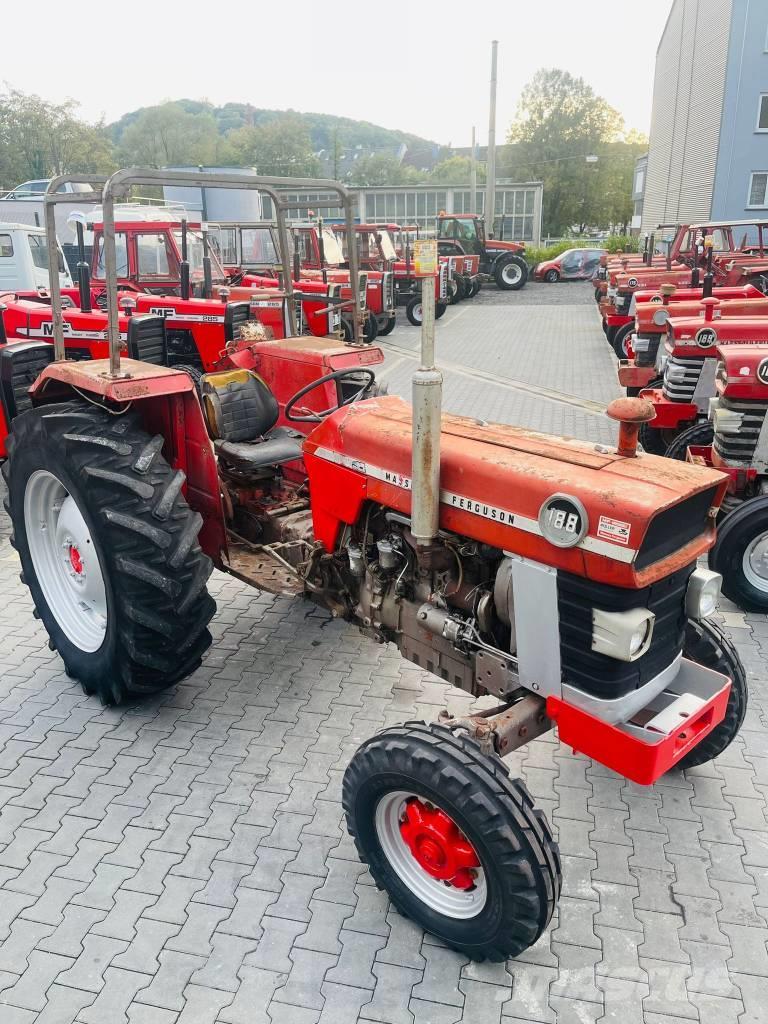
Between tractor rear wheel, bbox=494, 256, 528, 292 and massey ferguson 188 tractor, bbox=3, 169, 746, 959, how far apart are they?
61.3 feet

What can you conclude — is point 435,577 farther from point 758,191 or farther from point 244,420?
point 758,191

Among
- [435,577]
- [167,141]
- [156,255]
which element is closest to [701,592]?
[435,577]

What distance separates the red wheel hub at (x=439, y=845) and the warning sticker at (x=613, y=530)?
0.88 metres

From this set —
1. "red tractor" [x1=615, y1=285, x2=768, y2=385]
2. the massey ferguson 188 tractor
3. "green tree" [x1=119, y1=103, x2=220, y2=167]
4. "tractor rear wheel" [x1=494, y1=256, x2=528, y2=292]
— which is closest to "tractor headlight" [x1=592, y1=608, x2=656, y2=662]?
the massey ferguson 188 tractor

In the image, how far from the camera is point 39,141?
4009 cm

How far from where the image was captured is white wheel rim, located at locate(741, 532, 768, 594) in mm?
4148

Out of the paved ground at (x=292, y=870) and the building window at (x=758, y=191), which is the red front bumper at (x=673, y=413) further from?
the building window at (x=758, y=191)

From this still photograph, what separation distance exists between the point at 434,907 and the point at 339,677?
1445 mm

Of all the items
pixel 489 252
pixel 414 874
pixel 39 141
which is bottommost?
pixel 414 874

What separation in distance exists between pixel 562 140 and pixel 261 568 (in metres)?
54.3

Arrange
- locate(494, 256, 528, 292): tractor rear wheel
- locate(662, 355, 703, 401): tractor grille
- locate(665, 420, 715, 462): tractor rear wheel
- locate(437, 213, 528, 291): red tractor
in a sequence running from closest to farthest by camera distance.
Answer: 1. locate(665, 420, 715, 462): tractor rear wheel
2. locate(662, 355, 703, 401): tractor grille
3. locate(437, 213, 528, 291): red tractor
4. locate(494, 256, 528, 292): tractor rear wheel

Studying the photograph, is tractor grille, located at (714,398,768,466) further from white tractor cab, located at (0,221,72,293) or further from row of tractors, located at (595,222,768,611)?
white tractor cab, located at (0,221,72,293)

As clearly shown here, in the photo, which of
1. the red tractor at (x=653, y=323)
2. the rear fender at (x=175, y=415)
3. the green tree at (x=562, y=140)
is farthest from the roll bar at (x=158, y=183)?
the green tree at (x=562, y=140)

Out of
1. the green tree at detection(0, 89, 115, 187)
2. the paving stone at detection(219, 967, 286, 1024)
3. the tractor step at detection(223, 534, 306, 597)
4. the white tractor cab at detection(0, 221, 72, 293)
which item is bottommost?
the paving stone at detection(219, 967, 286, 1024)
